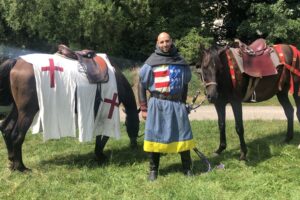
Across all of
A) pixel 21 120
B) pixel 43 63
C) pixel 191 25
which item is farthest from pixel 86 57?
pixel 191 25

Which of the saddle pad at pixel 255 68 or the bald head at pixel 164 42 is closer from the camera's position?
the bald head at pixel 164 42

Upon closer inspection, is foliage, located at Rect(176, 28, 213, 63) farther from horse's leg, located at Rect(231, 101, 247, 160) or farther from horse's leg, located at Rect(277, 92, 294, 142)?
horse's leg, located at Rect(231, 101, 247, 160)

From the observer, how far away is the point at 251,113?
11398 millimetres

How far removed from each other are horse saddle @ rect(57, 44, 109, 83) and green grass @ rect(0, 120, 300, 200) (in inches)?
49.8

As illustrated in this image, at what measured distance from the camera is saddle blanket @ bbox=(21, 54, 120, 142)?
5875 mm

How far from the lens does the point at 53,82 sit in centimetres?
590

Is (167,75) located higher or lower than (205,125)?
higher

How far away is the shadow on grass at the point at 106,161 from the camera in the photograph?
21.2ft

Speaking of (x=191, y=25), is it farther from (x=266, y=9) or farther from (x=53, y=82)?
(x=53, y=82)

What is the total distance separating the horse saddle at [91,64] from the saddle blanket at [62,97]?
8 cm

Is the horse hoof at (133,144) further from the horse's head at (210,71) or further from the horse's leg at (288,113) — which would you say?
the horse's leg at (288,113)

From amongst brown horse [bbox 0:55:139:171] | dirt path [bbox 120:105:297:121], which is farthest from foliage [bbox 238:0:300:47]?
brown horse [bbox 0:55:139:171]

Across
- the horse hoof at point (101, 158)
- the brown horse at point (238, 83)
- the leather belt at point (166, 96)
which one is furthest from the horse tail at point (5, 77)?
the brown horse at point (238, 83)

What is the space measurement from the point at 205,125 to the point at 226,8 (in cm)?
1012
